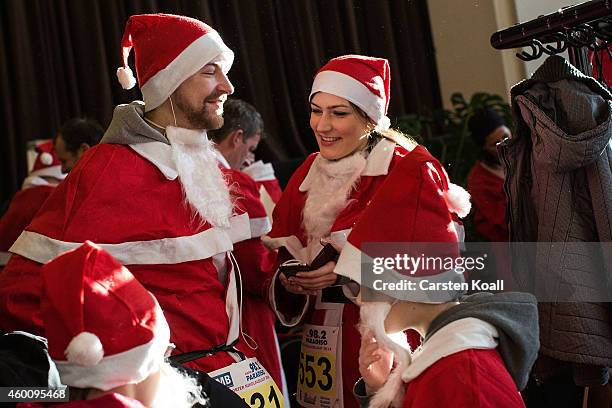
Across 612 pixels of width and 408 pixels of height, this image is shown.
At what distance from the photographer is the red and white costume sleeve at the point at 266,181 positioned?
457cm

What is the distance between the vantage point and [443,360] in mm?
1778

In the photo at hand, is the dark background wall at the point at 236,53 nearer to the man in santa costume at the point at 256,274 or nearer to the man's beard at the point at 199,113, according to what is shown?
the man in santa costume at the point at 256,274

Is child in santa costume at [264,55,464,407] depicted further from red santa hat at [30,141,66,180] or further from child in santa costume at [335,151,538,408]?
red santa hat at [30,141,66,180]

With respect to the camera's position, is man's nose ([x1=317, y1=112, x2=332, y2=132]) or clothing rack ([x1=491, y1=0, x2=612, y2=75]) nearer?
clothing rack ([x1=491, y1=0, x2=612, y2=75])

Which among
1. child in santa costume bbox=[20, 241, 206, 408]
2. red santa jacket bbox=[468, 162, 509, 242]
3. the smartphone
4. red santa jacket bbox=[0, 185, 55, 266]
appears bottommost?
red santa jacket bbox=[468, 162, 509, 242]

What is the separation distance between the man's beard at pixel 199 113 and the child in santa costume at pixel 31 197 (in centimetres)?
143

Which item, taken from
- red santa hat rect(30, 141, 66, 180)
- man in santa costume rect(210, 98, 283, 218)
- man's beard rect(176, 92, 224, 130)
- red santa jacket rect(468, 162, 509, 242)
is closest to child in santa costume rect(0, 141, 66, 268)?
red santa hat rect(30, 141, 66, 180)

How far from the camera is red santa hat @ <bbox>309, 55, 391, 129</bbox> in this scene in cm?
295

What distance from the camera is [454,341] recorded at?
1777 mm

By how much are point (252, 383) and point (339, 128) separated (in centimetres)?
84

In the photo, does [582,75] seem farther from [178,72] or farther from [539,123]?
[178,72]

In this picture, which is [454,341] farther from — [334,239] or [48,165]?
[48,165]

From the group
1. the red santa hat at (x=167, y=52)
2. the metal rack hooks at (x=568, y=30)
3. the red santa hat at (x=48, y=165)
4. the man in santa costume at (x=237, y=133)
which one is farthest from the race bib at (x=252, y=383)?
the red santa hat at (x=48, y=165)

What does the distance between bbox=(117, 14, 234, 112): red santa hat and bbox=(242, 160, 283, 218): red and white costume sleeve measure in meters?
1.72
